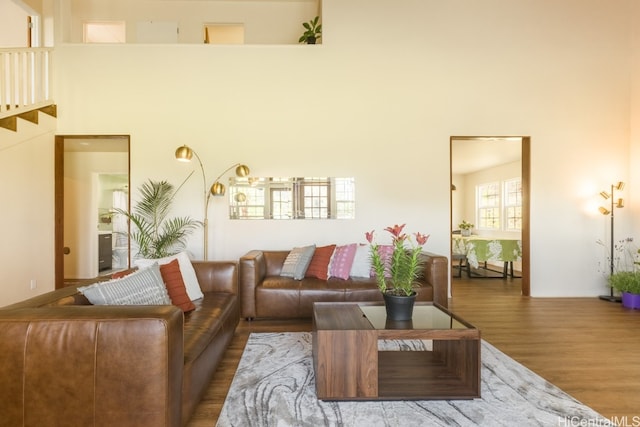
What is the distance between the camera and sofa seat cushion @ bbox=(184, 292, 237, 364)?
1.74 meters

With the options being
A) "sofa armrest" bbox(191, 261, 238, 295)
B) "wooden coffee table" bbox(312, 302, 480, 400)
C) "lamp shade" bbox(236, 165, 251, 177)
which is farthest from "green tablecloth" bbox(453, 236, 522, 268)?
"sofa armrest" bbox(191, 261, 238, 295)

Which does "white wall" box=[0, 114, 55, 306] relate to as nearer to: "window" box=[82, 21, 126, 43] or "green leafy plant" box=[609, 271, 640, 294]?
"window" box=[82, 21, 126, 43]

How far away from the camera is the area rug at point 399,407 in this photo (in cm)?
167

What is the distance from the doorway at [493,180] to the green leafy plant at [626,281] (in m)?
0.93

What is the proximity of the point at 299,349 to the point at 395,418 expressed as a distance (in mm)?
1051

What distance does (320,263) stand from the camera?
3.56 meters

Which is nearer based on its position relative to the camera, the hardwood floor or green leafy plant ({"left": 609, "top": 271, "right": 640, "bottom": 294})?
the hardwood floor

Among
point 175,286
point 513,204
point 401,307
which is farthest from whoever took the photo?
point 513,204

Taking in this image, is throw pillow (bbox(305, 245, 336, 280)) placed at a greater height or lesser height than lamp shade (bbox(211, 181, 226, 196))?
lesser

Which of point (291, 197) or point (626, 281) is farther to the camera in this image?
point (291, 197)

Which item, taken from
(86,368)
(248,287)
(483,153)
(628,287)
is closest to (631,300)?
(628,287)

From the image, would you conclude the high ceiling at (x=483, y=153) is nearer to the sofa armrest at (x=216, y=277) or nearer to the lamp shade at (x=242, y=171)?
the lamp shade at (x=242, y=171)

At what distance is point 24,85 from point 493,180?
9125 mm

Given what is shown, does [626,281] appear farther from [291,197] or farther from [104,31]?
[104,31]
